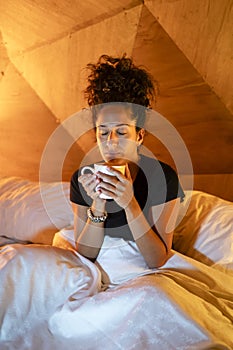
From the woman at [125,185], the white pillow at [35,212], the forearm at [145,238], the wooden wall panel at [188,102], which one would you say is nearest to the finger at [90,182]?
the woman at [125,185]

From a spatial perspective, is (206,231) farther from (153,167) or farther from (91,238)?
(91,238)

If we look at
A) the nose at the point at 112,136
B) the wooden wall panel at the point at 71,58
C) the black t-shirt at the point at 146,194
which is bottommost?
the black t-shirt at the point at 146,194

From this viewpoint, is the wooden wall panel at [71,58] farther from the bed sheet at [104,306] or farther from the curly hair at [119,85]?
the bed sheet at [104,306]

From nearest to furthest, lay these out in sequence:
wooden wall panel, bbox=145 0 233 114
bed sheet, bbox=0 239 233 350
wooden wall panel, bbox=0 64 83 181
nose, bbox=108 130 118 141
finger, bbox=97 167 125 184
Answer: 1. bed sheet, bbox=0 239 233 350
2. finger, bbox=97 167 125 184
3. nose, bbox=108 130 118 141
4. wooden wall panel, bbox=145 0 233 114
5. wooden wall panel, bbox=0 64 83 181

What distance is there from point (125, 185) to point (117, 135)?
0.21 meters

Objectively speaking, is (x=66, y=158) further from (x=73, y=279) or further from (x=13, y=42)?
(x=73, y=279)

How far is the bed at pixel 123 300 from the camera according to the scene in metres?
0.72

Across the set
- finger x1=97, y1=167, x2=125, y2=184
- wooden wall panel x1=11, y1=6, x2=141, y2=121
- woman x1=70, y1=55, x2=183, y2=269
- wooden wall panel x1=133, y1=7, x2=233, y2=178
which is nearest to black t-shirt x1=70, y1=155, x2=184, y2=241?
woman x1=70, y1=55, x2=183, y2=269

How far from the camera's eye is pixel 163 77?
1.49 m

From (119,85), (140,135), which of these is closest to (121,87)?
(119,85)

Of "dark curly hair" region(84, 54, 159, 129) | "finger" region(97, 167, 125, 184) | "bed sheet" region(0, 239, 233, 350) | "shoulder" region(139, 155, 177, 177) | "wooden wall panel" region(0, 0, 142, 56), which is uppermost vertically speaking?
"wooden wall panel" region(0, 0, 142, 56)

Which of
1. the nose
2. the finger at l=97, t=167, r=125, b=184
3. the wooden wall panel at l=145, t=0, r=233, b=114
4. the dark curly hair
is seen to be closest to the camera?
the finger at l=97, t=167, r=125, b=184

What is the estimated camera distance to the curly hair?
1.12 metres

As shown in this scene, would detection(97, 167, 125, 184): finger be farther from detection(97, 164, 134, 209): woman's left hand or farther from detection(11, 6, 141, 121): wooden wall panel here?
detection(11, 6, 141, 121): wooden wall panel
